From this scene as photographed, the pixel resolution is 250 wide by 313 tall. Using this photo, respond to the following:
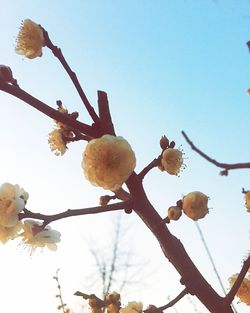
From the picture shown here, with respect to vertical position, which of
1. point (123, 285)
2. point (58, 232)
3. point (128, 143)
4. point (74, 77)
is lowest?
point (58, 232)

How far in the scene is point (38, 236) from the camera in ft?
5.55

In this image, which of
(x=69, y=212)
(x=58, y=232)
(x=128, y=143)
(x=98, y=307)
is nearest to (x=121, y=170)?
(x=128, y=143)

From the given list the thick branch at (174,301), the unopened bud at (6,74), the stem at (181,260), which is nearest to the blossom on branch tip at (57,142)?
the unopened bud at (6,74)

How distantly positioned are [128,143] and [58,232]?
1.85 ft

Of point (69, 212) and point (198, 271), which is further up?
point (69, 212)

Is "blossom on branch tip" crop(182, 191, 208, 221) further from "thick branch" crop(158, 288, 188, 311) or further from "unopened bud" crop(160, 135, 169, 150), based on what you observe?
"thick branch" crop(158, 288, 188, 311)

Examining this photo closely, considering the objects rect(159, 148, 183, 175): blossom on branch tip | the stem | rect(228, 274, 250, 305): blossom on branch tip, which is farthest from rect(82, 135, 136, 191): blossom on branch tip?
rect(228, 274, 250, 305): blossom on branch tip

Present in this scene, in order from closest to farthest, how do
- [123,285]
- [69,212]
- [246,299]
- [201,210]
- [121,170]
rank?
[69,212] < [121,170] < [201,210] < [246,299] < [123,285]

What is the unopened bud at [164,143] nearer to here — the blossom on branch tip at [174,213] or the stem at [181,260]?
the blossom on branch tip at [174,213]

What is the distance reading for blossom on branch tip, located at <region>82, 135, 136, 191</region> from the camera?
141 cm

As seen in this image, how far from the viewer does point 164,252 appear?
132cm

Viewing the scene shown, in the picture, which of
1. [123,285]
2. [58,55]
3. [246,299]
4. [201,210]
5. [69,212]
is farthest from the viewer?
[123,285]

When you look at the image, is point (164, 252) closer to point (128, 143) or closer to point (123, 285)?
point (128, 143)

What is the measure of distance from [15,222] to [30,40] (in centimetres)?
90
